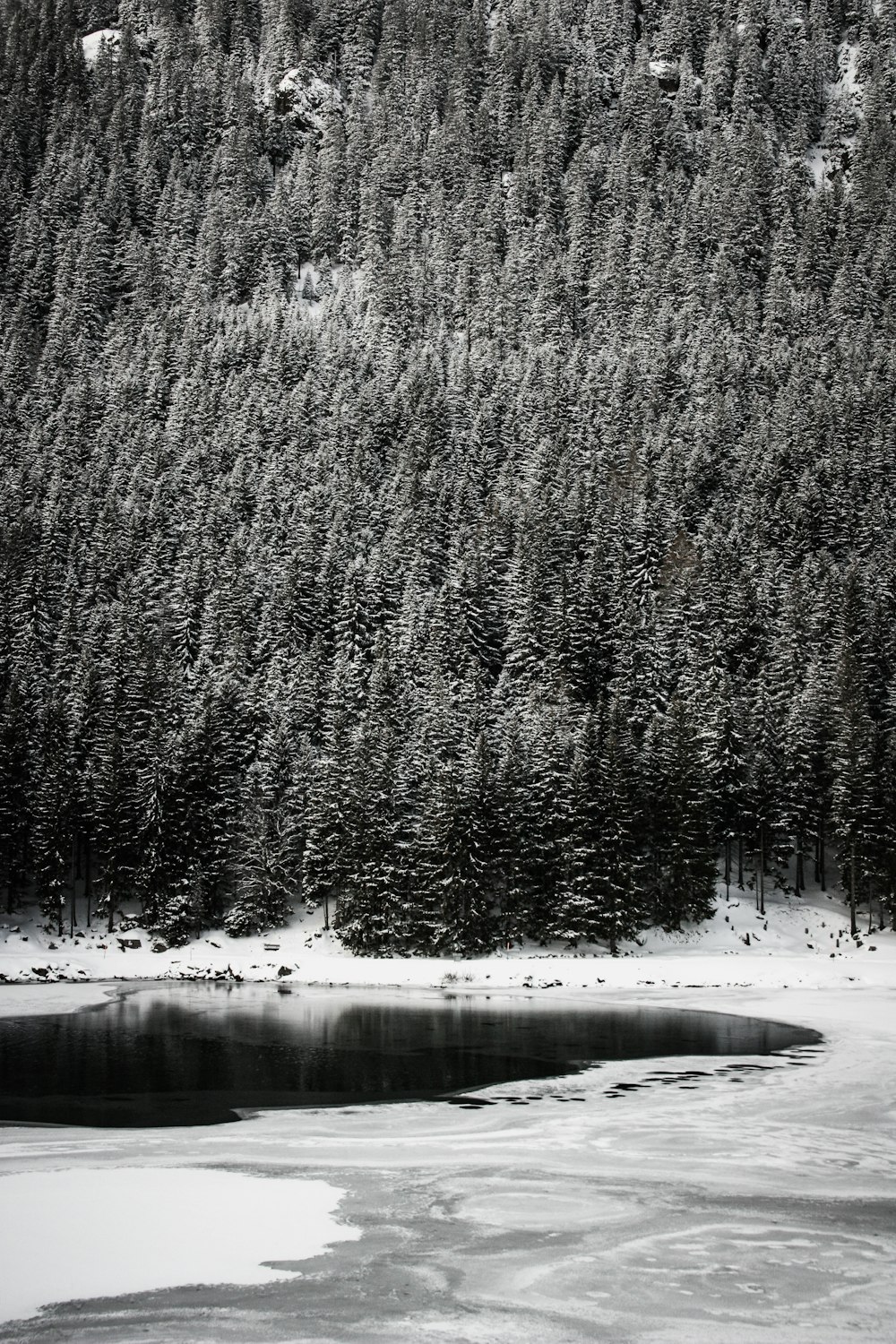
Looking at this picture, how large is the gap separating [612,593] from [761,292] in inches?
4018

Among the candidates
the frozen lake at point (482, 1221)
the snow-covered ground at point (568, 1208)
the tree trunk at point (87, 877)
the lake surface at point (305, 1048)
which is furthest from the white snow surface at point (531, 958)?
the frozen lake at point (482, 1221)

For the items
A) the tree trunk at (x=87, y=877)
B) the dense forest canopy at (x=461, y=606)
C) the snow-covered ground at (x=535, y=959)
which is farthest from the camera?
the tree trunk at (x=87, y=877)

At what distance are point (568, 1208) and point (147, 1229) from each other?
7.05m

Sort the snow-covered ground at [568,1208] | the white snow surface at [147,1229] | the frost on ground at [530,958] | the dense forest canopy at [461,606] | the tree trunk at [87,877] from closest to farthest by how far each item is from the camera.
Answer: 1. the snow-covered ground at [568,1208]
2. the white snow surface at [147,1229]
3. the frost on ground at [530,958]
4. the dense forest canopy at [461,606]
5. the tree trunk at [87,877]

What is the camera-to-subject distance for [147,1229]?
15.6 meters

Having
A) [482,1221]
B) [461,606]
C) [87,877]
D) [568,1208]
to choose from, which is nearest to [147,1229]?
[482,1221]

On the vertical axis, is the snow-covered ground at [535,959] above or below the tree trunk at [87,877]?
below

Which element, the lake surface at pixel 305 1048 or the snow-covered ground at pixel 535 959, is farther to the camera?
the snow-covered ground at pixel 535 959

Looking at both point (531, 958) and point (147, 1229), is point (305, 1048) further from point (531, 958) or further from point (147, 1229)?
point (531, 958)

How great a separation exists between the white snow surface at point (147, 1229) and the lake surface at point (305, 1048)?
5985mm

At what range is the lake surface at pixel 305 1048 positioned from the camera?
2723 cm

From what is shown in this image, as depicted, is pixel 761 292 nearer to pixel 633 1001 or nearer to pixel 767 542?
pixel 767 542

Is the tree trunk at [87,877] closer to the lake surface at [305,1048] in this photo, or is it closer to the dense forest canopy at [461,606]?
the dense forest canopy at [461,606]

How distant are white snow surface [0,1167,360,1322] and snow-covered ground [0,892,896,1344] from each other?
14 centimetres
